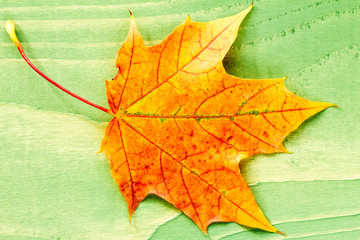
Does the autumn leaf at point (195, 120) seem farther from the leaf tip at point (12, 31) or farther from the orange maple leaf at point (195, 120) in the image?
the leaf tip at point (12, 31)

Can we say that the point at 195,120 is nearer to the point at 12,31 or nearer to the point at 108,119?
the point at 108,119

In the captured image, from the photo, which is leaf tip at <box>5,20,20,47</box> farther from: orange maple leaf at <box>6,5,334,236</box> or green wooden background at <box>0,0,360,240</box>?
orange maple leaf at <box>6,5,334,236</box>

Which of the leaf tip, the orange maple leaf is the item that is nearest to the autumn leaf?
the orange maple leaf

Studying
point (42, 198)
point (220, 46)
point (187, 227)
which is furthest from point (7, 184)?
point (220, 46)

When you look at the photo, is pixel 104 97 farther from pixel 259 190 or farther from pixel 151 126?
pixel 259 190

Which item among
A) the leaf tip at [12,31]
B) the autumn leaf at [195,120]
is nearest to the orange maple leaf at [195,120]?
the autumn leaf at [195,120]

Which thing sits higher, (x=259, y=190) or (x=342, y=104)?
(x=342, y=104)

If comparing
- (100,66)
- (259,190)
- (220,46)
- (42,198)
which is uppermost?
(220,46)
